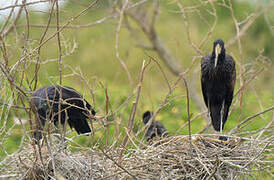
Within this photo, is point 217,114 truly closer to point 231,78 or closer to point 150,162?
point 231,78

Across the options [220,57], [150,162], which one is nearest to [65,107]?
[150,162]

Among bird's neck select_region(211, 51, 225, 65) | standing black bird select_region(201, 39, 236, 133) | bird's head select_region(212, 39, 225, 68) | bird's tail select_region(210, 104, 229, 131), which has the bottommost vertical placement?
bird's tail select_region(210, 104, 229, 131)

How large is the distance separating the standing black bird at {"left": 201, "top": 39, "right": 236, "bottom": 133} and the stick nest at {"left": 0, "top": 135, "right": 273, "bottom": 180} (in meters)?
0.85

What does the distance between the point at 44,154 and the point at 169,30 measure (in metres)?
11.7

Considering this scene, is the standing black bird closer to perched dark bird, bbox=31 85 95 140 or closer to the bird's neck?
the bird's neck

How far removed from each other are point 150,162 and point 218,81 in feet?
4.70

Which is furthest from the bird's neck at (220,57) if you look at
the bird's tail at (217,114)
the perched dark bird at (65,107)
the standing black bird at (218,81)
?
the perched dark bird at (65,107)

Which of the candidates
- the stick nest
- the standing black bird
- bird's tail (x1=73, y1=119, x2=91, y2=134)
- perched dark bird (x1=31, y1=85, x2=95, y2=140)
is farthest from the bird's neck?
bird's tail (x1=73, y1=119, x2=91, y2=134)

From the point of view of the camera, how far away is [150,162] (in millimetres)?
3262

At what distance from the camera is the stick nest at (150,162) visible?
3.21 metres

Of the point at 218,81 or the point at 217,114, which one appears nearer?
the point at 218,81

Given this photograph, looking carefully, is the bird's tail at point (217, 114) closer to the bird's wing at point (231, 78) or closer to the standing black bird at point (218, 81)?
the standing black bird at point (218, 81)

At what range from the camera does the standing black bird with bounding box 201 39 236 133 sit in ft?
13.9

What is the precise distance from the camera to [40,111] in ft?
14.4
